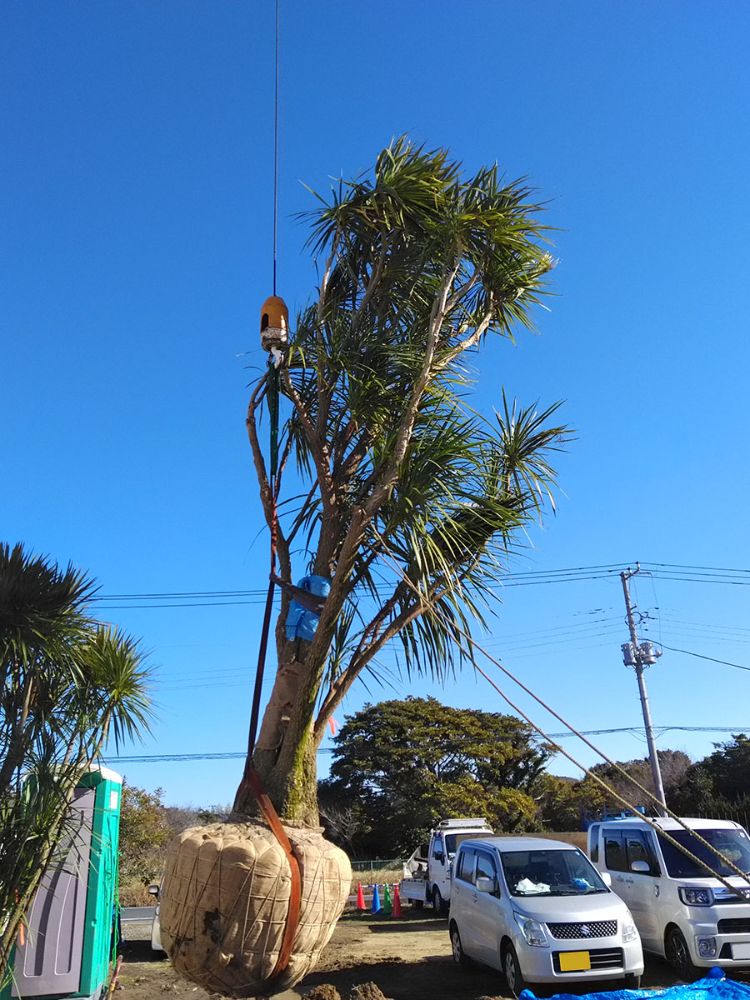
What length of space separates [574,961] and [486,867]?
69.1 inches

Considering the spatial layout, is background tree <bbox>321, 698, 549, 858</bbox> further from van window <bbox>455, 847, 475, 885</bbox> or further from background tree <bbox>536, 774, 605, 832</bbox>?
van window <bbox>455, 847, 475, 885</bbox>

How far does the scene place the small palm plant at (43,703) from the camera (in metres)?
6.37

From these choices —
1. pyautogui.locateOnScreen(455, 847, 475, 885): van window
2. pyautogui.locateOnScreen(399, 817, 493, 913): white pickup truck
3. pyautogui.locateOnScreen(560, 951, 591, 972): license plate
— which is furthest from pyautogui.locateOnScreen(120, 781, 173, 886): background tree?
pyautogui.locateOnScreen(560, 951, 591, 972): license plate

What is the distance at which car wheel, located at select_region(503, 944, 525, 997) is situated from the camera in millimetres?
7898

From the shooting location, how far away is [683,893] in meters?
8.68

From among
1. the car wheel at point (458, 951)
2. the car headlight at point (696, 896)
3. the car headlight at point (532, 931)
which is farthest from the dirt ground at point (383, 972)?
the car headlight at point (696, 896)

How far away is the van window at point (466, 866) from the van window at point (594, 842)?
1.81 m

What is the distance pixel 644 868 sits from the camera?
921 cm

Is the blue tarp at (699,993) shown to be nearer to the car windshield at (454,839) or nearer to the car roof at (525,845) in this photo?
the car roof at (525,845)

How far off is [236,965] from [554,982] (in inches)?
249

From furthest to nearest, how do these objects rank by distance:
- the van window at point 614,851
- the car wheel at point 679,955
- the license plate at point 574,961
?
the van window at point 614,851
the car wheel at point 679,955
the license plate at point 574,961

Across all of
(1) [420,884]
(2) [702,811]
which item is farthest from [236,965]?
(2) [702,811]

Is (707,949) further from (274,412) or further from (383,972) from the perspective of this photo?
(274,412)

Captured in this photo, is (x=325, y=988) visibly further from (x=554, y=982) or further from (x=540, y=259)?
(x=540, y=259)
